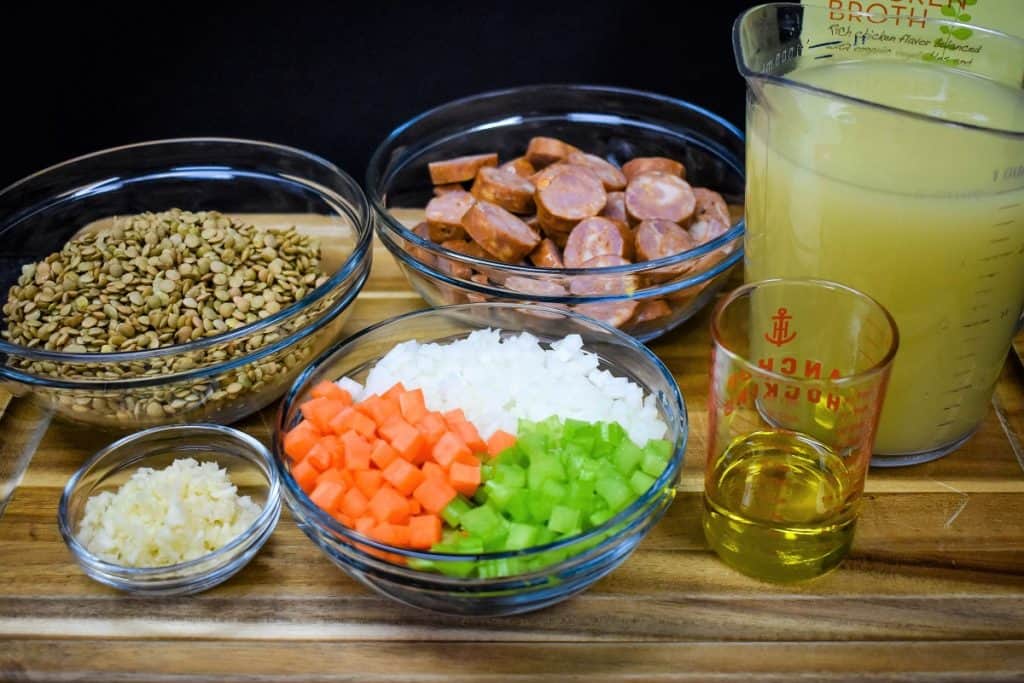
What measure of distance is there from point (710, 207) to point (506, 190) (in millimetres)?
348

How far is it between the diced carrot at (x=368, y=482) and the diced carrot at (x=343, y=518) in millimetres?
38

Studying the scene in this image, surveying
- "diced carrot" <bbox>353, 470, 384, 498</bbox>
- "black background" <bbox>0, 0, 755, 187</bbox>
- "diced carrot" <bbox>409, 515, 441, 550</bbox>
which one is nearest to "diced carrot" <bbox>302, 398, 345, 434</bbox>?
"diced carrot" <bbox>353, 470, 384, 498</bbox>

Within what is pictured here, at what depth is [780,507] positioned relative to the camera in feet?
4.24

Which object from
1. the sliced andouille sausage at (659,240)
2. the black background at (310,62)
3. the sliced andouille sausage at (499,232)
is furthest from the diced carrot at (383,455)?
the black background at (310,62)

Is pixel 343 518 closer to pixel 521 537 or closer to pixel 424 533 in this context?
pixel 424 533

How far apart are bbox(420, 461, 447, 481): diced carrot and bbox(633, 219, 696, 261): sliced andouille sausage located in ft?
1.77

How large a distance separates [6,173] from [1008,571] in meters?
2.20

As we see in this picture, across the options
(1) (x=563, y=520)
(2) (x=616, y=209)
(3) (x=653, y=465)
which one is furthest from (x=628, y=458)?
(2) (x=616, y=209)

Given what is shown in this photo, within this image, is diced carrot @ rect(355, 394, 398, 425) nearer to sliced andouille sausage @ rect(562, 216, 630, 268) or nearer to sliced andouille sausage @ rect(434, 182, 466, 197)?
sliced andouille sausage @ rect(562, 216, 630, 268)

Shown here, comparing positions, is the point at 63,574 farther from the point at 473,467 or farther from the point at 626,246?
the point at 626,246

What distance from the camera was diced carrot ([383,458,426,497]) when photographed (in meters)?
1.28

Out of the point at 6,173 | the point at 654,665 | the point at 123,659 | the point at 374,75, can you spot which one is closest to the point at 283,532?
the point at 123,659

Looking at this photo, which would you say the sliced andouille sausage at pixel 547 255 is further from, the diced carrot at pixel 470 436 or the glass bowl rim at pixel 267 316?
the diced carrot at pixel 470 436

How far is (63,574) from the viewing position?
1.39m
